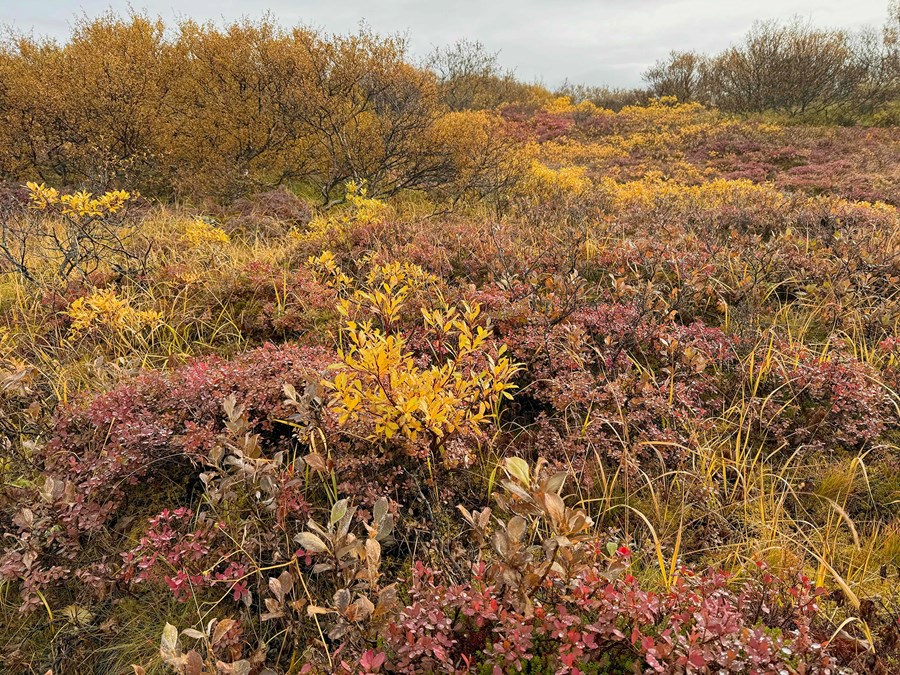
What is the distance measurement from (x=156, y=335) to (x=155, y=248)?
2.04 meters

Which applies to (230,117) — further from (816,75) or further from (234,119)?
(816,75)

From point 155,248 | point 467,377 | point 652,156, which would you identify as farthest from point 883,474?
point 652,156

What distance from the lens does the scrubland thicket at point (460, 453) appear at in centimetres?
126

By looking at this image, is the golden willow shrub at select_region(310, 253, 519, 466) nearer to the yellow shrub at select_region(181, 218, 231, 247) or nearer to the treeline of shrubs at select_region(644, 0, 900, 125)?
the yellow shrub at select_region(181, 218, 231, 247)

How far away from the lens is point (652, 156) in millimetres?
15141

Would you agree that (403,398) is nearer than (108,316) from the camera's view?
Yes

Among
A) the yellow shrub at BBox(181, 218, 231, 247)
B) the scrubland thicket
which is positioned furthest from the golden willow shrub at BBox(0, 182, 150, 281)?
the yellow shrub at BBox(181, 218, 231, 247)

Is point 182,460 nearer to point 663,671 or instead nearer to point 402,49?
point 663,671

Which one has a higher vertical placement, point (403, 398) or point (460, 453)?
point (403, 398)

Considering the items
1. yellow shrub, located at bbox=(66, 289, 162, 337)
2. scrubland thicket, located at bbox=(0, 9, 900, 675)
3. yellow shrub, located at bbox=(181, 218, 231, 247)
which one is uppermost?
yellow shrub, located at bbox=(181, 218, 231, 247)

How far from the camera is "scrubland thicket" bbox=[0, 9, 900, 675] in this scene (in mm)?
1265

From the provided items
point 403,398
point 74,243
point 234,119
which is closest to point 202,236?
point 74,243

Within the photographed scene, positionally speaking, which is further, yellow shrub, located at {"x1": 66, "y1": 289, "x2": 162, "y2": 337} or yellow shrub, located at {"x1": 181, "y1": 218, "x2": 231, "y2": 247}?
yellow shrub, located at {"x1": 181, "y1": 218, "x2": 231, "y2": 247}

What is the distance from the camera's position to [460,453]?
1880 mm
